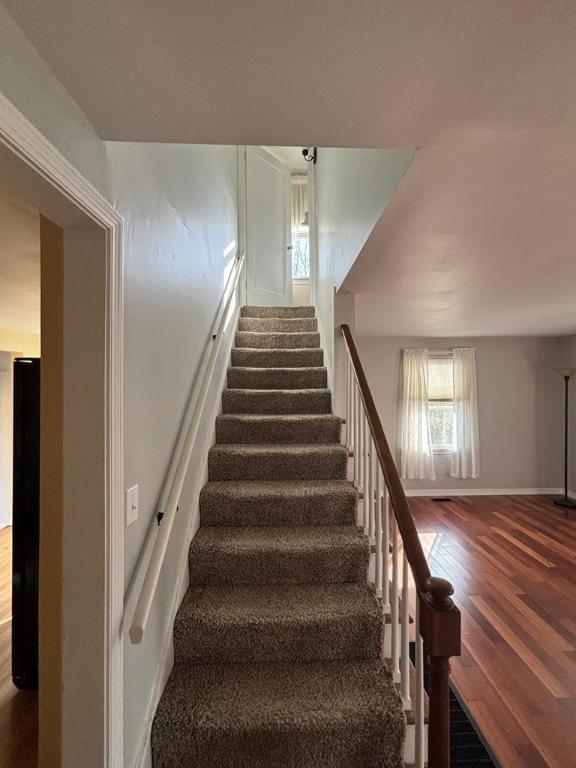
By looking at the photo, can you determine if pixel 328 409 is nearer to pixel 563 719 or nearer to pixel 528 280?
pixel 528 280

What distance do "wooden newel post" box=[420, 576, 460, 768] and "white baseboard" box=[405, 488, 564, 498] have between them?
506 cm

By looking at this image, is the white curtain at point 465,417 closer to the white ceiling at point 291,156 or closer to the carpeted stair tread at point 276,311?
the carpeted stair tread at point 276,311

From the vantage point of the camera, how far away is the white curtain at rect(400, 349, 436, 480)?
582 cm

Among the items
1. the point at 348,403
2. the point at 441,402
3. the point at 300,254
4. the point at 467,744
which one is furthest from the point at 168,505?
the point at 441,402

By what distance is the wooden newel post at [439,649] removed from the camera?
1.02 m

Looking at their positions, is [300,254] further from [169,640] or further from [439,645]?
[439,645]

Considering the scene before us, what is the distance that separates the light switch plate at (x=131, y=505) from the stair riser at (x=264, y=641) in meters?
0.71

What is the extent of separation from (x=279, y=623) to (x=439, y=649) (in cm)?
86

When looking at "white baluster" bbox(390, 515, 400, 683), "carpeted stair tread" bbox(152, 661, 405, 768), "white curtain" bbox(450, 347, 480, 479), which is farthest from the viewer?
"white curtain" bbox(450, 347, 480, 479)

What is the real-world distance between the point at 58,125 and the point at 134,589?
133 centimetres

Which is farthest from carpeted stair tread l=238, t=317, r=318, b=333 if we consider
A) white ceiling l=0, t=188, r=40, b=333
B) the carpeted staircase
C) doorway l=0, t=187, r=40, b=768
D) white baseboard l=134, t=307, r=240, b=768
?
doorway l=0, t=187, r=40, b=768

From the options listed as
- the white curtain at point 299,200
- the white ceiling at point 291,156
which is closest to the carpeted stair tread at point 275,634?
the white ceiling at point 291,156

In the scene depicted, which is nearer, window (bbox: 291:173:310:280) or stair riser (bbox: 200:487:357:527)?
stair riser (bbox: 200:487:357:527)

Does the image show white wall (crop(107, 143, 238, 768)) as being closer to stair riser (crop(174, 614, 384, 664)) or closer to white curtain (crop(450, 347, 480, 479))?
stair riser (crop(174, 614, 384, 664))
